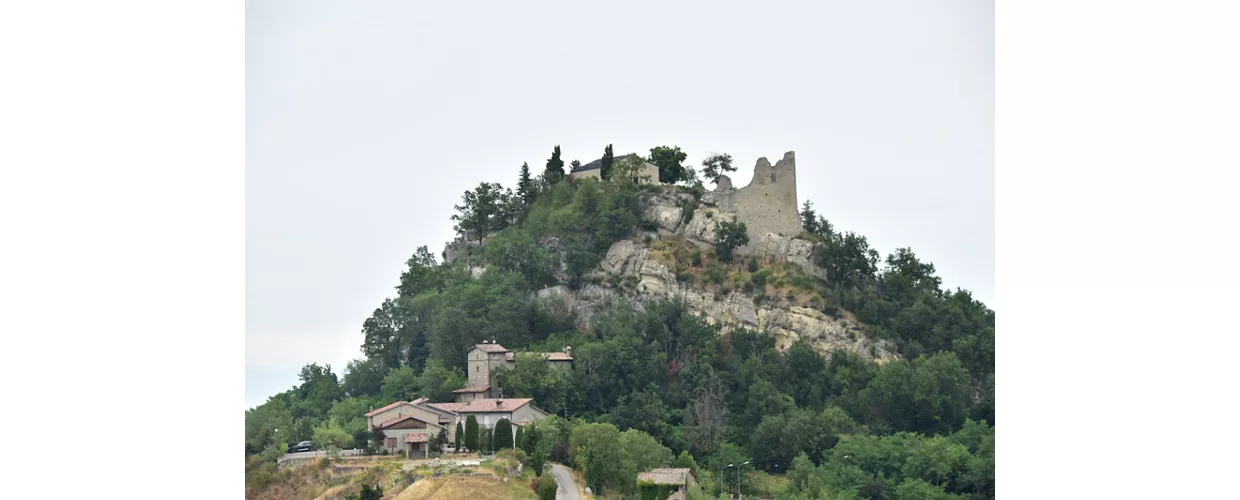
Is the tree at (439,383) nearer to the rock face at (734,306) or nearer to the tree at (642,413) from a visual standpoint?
the tree at (642,413)

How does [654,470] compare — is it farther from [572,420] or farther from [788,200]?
[788,200]

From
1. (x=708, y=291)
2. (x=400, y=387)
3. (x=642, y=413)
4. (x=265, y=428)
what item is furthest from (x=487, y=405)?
(x=708, y=291)

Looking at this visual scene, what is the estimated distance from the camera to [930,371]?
23.6 meters

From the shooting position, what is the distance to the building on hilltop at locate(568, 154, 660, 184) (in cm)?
2773

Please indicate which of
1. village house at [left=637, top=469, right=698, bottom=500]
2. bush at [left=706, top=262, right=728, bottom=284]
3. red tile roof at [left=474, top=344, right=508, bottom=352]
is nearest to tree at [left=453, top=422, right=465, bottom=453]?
village house at [left=637, top=469, right=698, bottom=500]

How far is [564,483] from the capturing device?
19.8 m

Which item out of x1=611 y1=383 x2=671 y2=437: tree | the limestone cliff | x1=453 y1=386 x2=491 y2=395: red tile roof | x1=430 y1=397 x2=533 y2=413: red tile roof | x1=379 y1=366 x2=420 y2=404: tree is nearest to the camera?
x1=430 y1=397 x2=533 y2=413: red tile roof

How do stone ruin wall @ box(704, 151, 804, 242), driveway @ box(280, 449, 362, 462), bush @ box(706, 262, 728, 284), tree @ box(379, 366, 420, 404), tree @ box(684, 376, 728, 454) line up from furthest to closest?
1. stone ruin wall @ box(704, 151, 804, 242)
2. bush @ box(706, 262, 728, 284)
3. tree @ box(379, 366, 420, 404)
4. tree @ box(684, 376, 728, 454)
5. driveway @ box(280, 449, 362, 462)

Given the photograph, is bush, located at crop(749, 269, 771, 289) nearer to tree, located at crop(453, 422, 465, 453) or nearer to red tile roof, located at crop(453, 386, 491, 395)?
red tile roof, located at crop(453, 386, 491, 395)

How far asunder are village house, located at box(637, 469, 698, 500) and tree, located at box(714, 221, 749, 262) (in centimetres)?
648

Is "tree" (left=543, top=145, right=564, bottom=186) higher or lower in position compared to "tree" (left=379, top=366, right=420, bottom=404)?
higher

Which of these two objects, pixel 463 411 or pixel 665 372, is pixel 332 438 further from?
pixel 665 372

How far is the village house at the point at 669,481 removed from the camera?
1992 centimetres

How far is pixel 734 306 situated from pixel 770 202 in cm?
198
